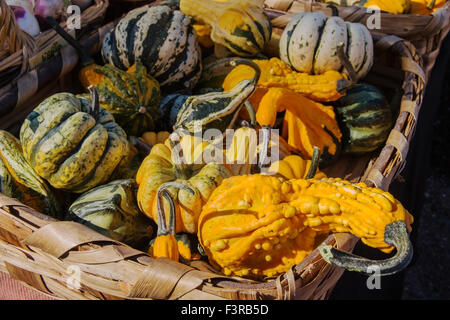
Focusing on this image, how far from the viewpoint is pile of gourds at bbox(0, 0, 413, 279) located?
1082 millimetres

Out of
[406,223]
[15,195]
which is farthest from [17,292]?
[406,223]

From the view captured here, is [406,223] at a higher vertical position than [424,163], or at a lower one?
higher

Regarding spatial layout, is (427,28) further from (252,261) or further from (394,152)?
(252,261)

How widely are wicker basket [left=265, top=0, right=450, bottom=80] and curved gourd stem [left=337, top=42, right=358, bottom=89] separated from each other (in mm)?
485

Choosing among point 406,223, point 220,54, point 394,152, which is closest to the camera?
point 406,223

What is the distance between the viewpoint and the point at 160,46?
1.73 m

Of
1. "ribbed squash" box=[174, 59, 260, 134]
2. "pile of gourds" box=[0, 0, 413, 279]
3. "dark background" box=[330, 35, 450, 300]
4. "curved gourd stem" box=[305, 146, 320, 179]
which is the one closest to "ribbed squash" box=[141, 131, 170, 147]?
"pile of gourds" box=[0, 0, 413, 279]

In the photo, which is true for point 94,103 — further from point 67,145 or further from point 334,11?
point 334,11

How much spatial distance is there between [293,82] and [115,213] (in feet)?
2.84

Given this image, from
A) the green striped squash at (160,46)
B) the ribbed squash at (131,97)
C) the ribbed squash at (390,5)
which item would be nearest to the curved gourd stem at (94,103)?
the ribbed squash at (131,97)

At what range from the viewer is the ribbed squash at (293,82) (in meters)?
1.68

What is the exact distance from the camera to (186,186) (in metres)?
1.20

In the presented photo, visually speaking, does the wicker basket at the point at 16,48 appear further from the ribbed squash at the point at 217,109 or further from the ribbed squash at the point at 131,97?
the ribbed squash at the point at 217,109

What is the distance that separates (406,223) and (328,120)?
2.44 ft
